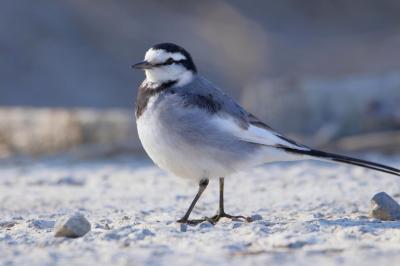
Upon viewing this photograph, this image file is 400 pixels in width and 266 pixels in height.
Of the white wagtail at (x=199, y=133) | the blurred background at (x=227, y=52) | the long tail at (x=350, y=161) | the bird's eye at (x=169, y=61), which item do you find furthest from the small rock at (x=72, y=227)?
the blurred background at (x=227, y=52)

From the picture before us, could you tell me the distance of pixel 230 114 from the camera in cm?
711

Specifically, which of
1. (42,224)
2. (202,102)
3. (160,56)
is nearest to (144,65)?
(160,56)

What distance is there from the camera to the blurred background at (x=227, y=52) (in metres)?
14.1

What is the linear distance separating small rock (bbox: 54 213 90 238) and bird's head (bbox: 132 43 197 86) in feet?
5.24

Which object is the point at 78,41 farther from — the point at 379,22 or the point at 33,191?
the point at 33,191

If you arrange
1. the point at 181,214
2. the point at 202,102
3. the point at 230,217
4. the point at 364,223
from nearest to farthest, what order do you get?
1. the point at 364,223
2. the point at 202,102
3. the point at 230,217
4. the point at 181,214

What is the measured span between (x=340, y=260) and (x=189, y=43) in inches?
737

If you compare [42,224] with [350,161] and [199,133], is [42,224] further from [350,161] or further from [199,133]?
[350,161]

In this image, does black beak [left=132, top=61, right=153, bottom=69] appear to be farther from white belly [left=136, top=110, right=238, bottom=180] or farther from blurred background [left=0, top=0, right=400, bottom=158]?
blurred background [left=0, top=0, right=400, bottom=158]

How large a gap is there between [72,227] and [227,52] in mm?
18007

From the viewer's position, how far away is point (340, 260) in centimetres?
523

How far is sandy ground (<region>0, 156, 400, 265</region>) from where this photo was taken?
5.45 meters

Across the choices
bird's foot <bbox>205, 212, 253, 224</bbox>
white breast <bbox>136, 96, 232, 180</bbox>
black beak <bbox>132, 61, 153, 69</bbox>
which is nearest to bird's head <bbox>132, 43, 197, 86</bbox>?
black beak <bbox>132, 61, 153, 69</bbox>

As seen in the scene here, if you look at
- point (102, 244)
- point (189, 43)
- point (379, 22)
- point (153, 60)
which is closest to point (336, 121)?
point (153, 60)
